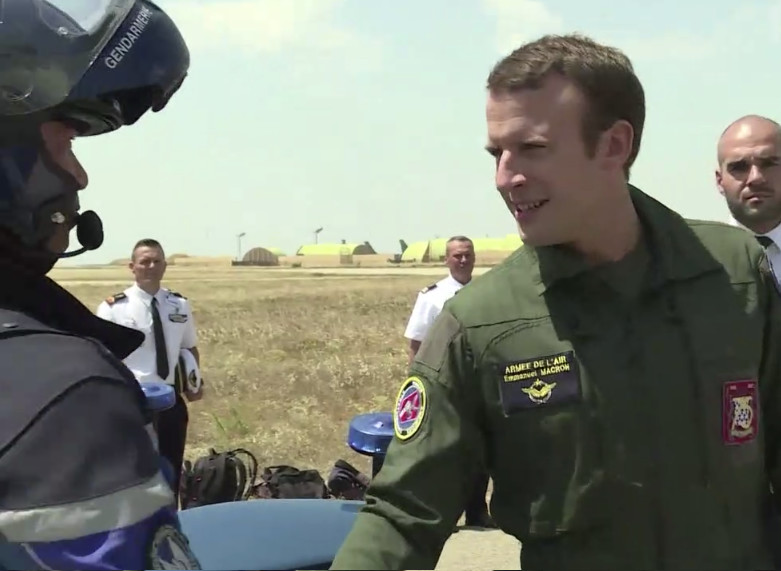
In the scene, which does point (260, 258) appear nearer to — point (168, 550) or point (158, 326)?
point (158, 326)

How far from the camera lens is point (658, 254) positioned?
6.16ft

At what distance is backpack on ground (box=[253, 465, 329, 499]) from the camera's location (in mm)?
5602

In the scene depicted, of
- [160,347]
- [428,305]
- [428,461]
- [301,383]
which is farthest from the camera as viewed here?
[301,383]

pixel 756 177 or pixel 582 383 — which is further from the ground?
pixel 756 177

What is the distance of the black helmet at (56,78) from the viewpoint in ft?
4.84

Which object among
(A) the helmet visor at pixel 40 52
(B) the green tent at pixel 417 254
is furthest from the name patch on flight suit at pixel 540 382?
(B) the green tent at pixel 417 254

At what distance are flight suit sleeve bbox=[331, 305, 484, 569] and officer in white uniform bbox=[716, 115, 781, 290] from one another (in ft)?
8.46

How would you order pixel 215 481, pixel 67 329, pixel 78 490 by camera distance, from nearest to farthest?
1. pixel 78 490
2. pixel 67 329
3. pixel 215 481

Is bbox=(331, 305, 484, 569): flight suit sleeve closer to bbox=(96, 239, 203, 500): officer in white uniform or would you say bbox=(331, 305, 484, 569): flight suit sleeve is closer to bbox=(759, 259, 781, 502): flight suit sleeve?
bbox=(759, 259, 781, 502): flight suit sleeve

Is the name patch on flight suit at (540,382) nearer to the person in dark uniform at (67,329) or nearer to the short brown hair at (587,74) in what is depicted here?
the short brown hair at (587,74)

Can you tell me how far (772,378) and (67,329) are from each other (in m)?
1.36

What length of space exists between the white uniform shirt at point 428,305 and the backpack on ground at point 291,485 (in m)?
1.38

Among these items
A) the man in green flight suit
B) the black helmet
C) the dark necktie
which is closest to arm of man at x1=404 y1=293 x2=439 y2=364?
the dark necktie

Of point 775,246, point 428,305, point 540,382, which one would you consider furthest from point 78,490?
point 428,305
